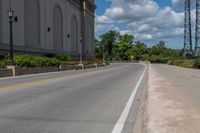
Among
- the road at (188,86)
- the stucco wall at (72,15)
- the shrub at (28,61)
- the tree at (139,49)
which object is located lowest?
the road at (188,86)

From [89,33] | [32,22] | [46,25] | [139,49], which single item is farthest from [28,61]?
[139,49]

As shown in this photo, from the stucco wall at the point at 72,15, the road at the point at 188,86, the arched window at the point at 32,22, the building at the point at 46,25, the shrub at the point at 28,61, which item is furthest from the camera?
the stucco wall at the point at 72,15

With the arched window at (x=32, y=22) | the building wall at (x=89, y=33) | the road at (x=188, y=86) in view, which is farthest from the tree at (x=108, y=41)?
the road at (x=188, y=86)

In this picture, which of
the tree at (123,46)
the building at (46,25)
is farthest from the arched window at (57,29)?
the tree at (123,46)

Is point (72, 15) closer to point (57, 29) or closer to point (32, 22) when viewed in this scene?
point (57, 29)

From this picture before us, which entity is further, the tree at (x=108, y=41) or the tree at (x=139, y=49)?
the tree at (x=108, y=41)

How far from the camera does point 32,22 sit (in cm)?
5916

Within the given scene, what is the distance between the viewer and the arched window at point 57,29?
72700mm

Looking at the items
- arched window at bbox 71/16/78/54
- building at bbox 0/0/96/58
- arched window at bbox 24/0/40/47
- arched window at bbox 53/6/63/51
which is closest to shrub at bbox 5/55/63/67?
building at bbox 0/0/96/58

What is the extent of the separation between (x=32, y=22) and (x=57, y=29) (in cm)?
1587

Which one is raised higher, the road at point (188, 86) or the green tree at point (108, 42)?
the green tree at point (108, 42)

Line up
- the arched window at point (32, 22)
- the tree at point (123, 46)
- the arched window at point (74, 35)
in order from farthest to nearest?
the tree at point (123, 46) → the arched window at point (74, 35) → the arched window at point (32, 22)

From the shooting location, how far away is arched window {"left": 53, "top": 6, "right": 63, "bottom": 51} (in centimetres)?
7270

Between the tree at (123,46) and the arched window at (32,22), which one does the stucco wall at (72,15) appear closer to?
the arched window at (32,22)
